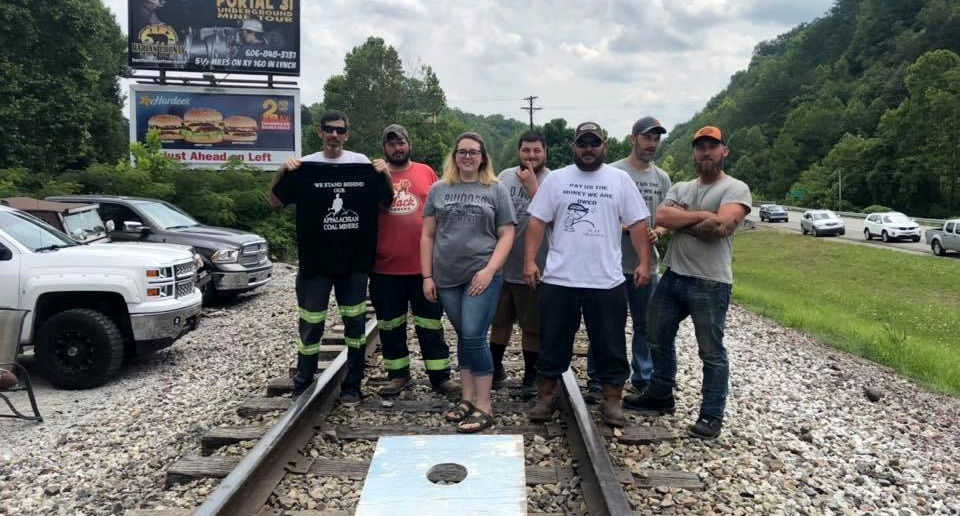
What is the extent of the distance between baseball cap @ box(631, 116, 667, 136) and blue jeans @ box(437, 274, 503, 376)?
56.6 inches

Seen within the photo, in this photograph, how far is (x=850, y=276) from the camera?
71.3 ft

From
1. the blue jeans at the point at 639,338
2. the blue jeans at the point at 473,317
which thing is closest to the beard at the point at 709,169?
the blue jeans at the point at 639,338

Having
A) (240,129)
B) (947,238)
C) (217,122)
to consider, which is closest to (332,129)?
(240,129)

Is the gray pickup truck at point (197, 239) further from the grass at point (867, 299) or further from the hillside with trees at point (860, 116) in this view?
the hillside with trees at point (860, 116)

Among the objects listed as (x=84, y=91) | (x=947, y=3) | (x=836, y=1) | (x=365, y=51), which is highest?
(x=836, y=1)

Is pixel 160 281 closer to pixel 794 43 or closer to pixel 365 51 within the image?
pixel 365 51

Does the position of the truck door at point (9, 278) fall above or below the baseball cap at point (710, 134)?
below

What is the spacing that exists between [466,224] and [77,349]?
4246mm

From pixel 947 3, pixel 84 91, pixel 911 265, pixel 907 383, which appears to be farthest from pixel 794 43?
pixel 907 383

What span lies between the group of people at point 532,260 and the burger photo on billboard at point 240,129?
20880 mm

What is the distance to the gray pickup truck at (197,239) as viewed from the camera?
34.1 ft

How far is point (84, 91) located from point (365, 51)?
3531cm

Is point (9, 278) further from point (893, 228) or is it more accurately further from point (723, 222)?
point (893, 228)

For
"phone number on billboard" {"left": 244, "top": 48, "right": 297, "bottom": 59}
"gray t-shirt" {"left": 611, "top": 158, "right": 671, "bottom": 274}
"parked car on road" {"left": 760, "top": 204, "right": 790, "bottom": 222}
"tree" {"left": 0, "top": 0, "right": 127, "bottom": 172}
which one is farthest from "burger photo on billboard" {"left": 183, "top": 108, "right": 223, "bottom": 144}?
"parked car on road" {"left": 760, "top": 204, "right": 790, "bottom": 222}
